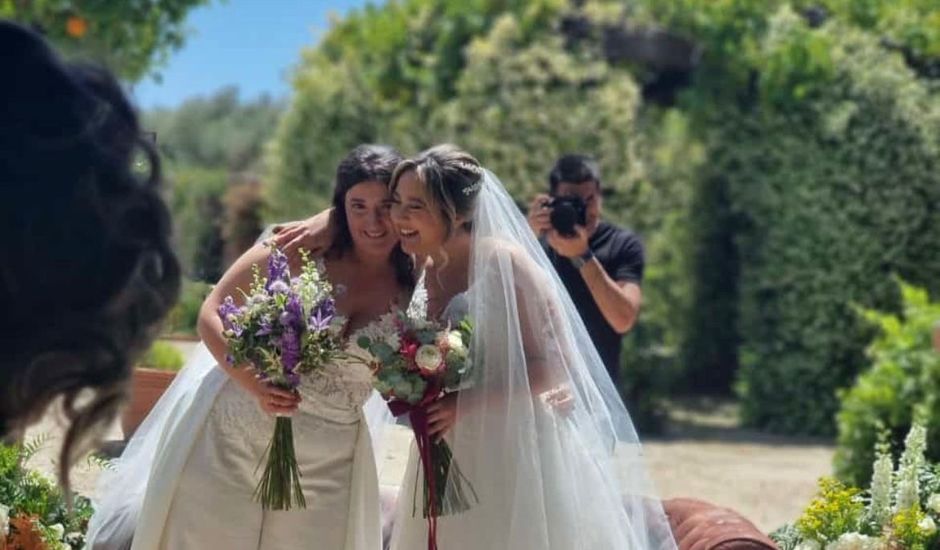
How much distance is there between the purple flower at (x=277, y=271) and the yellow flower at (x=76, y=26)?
Result: 8038 mm

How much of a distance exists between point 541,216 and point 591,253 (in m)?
0.24

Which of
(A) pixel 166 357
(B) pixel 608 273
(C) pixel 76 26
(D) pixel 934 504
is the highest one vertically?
(C) pixel 76 26

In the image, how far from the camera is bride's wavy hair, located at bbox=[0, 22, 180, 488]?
1261 millimetres

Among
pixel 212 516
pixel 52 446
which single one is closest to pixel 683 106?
pixel 52 446

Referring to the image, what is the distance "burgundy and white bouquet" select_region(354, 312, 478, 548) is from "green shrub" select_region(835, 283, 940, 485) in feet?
12.3

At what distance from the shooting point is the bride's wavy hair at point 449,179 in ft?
13.8

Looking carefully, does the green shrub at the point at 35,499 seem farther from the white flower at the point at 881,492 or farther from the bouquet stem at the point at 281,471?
the white flower at the point at 881,492

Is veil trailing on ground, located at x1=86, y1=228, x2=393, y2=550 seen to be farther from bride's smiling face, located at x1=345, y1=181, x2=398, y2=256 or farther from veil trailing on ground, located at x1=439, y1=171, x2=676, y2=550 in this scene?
veil trailing on ground, located at x1=439, y1=171, x2=676, y2=550

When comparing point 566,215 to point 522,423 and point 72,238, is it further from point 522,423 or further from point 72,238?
point 72,238

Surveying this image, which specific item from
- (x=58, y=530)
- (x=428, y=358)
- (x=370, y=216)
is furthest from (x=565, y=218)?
(x=58, y=530)

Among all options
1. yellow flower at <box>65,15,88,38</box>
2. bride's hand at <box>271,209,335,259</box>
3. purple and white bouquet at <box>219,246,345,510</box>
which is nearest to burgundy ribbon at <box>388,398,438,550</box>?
purple and white bouquet at <box>219,246,345,510</box>

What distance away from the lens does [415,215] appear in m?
4.21

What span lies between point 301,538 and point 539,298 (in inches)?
40.7

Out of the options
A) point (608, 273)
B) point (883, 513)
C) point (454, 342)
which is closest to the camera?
point (454, 342)
